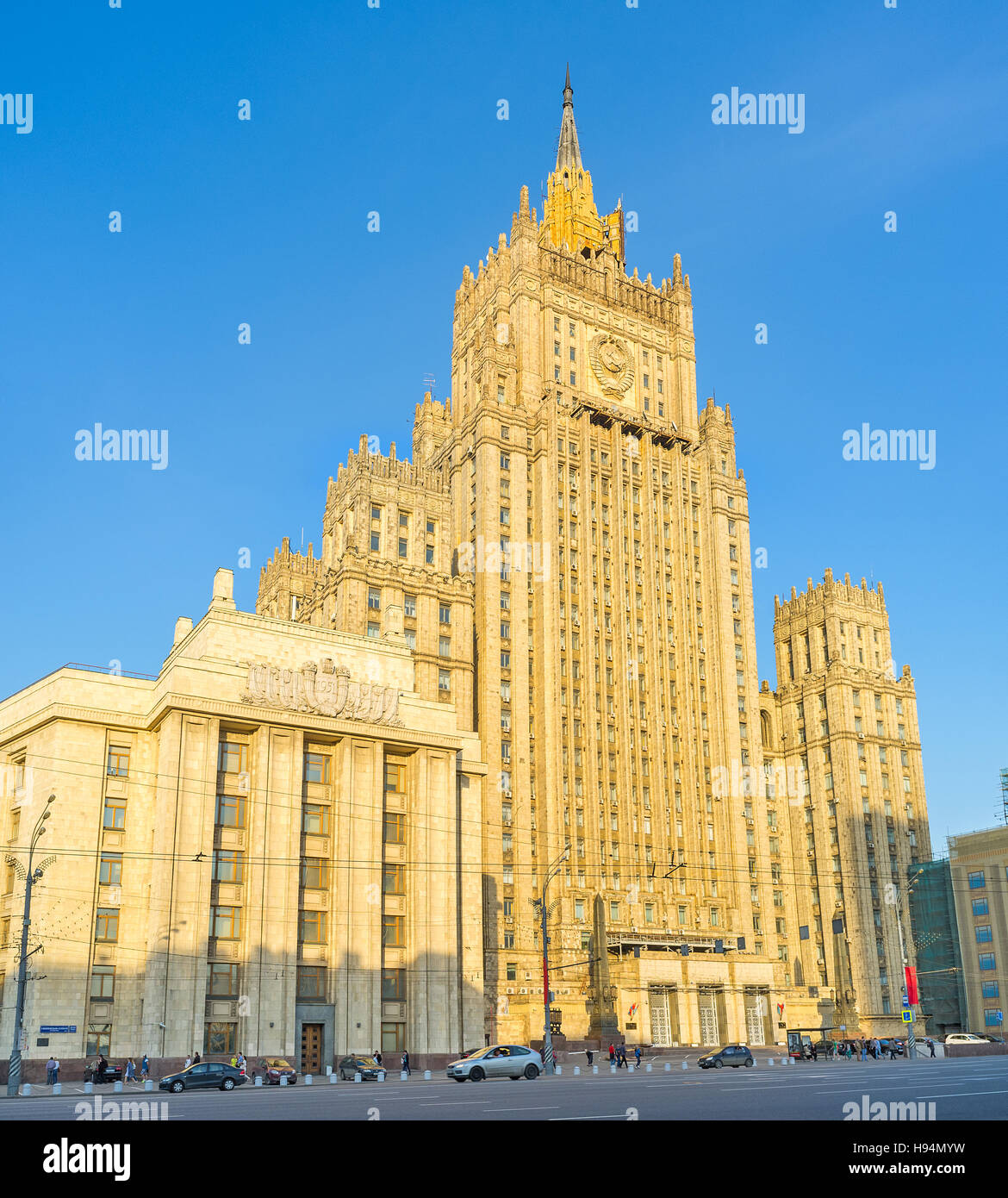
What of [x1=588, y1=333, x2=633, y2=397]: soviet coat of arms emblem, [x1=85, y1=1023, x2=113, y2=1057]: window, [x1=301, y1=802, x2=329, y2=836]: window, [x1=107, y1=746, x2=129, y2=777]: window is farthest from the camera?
[x1=588, y1=333, x2=633, y2=397]: soviet coat of arms emblem

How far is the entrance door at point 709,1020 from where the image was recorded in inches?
3686

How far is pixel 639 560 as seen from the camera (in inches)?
4552

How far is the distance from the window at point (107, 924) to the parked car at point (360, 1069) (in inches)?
566

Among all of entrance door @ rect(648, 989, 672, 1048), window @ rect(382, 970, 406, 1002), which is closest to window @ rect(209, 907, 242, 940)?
window @ rect(382, 970, 406, 1002)

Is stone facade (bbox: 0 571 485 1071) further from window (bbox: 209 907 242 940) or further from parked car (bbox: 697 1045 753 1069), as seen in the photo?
parked car (bbox: 697 1045 753 1069)

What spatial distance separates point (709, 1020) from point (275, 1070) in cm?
4956

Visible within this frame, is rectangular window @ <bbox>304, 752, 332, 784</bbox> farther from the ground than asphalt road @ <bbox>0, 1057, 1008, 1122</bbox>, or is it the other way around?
rectangular window @ <bbox>304, 752, 332, 784</bbox>

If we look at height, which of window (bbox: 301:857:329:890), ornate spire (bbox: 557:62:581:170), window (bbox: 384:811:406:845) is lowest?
window (bbox: 301:857:329:890)

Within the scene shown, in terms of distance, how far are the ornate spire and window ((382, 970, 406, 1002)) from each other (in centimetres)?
10581

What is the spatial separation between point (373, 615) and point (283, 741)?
33825 mm

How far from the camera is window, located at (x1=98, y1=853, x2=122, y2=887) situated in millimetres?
63188

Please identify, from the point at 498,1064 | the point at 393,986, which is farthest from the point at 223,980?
the point at 498,1064

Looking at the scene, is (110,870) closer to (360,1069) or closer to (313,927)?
(313,927)
